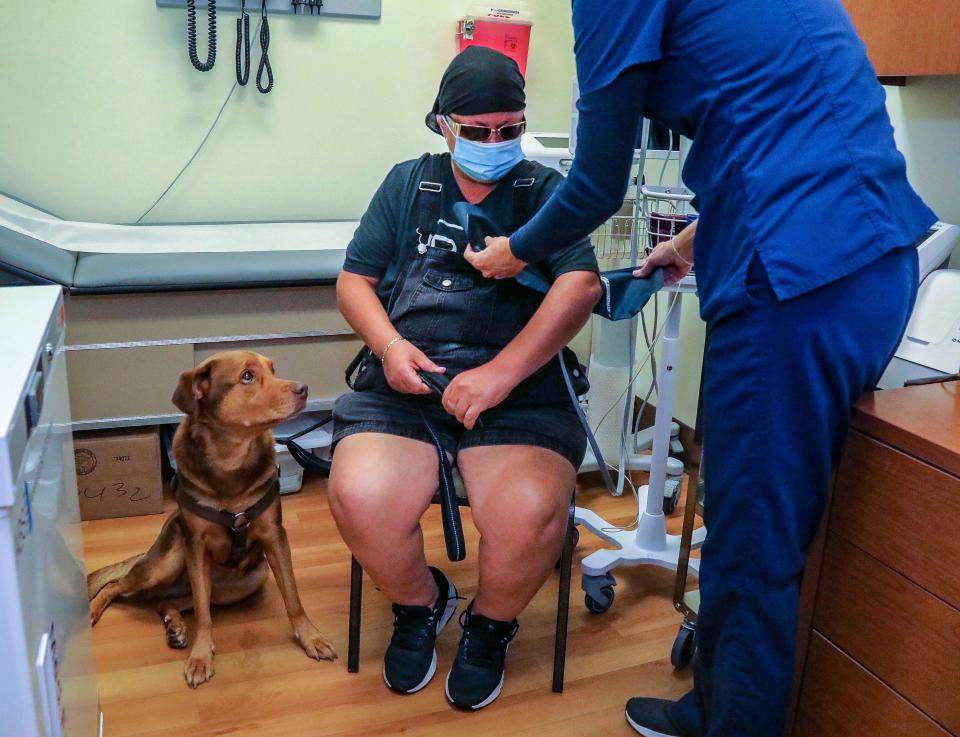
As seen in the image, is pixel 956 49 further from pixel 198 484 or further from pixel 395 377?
pixel 198 484

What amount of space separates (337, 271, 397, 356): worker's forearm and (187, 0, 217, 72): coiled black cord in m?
1.23

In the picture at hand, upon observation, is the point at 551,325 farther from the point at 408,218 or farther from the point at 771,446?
the point at 771,446

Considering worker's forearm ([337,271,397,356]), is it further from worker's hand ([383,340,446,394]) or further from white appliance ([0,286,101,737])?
white appliance ([0,286,101,737])

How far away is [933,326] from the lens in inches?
58.6

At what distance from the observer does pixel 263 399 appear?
1689mm

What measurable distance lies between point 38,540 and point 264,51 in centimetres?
209

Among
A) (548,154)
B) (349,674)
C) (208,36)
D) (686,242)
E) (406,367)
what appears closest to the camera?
(686,242)

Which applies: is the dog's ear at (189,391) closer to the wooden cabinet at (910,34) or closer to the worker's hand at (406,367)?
the worker's hand at (406,367)

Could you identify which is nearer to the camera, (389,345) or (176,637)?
(389,345)

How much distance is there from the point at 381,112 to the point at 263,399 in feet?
5.00

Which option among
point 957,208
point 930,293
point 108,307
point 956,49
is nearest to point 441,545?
point 108,307

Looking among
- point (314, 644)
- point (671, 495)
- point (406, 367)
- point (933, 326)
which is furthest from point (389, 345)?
point (671, 495)

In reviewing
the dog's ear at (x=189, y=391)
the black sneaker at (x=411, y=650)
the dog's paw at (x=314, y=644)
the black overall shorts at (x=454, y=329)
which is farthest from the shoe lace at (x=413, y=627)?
the dog's ear at (x=189, y=391)

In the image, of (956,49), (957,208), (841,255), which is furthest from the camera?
(957,208)
